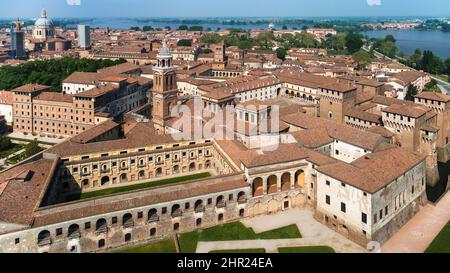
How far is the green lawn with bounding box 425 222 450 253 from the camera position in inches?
1191

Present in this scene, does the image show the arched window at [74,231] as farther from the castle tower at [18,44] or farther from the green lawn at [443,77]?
the castle tower at [18,44]

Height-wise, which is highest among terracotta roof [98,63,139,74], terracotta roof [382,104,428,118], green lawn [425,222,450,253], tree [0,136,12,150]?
terracotta roof [98,63,139,74]

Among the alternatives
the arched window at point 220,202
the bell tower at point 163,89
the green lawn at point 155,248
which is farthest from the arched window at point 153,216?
the bell tower at point 163,89

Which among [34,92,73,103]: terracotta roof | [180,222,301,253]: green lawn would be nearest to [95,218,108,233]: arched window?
[180,222,301,253]: green lawn

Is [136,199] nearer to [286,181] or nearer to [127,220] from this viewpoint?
[127,220]

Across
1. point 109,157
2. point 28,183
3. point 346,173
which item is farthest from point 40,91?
point 346,173

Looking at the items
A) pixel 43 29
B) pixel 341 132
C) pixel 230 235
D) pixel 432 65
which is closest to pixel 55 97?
pixel 230 235

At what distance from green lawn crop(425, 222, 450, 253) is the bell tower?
99.2 ft

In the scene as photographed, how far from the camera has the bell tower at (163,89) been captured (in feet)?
162

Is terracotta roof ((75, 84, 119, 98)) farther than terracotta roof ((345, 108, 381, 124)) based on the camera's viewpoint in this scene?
Yes

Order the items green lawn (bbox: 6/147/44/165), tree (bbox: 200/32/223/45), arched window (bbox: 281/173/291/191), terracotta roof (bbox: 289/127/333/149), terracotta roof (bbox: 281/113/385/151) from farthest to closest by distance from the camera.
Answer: tree (bbox: 200/32/223/45) < green lawn (bbox: 6/147/44/165) < terracotta roof (bbox: 289/127/333/149) < terracotta roof (bbox: 281/113/385/151) < arched window (bbox: 281/173/291/191)

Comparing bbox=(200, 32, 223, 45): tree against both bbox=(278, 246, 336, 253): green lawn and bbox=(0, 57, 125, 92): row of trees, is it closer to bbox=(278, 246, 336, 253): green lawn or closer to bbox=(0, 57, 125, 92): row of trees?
bbox=(0, 57, 125, 92): row of trees

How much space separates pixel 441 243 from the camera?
3114cm

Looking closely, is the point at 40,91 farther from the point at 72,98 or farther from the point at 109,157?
the point at 109,157
